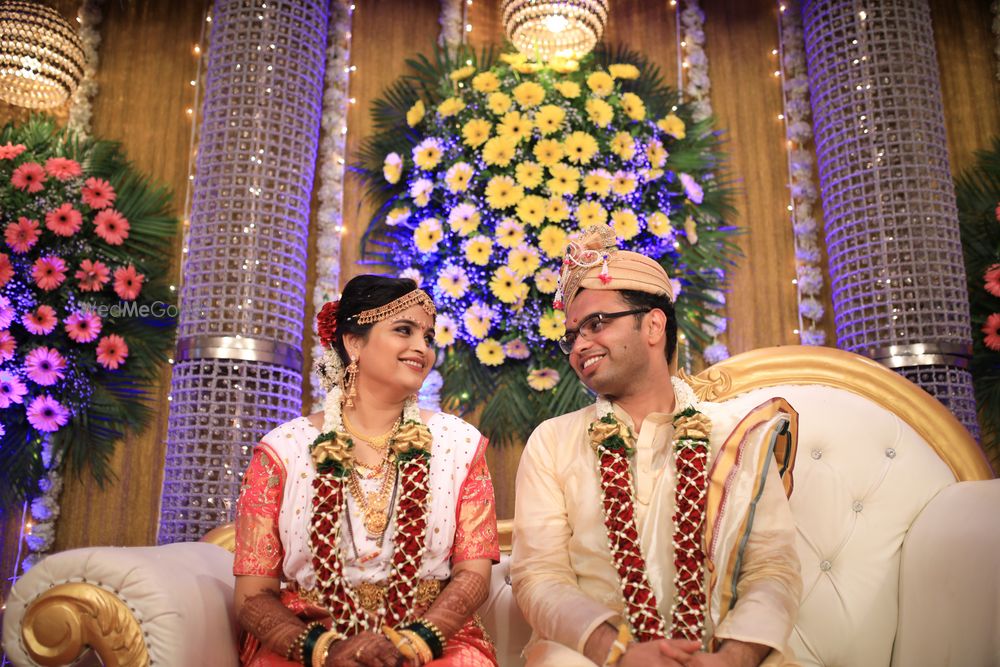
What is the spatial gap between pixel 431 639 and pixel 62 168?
3727mm

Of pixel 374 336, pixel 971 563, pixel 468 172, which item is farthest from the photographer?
pixel 468 172

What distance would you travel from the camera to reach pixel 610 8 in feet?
18.1

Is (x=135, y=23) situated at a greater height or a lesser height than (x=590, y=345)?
greater

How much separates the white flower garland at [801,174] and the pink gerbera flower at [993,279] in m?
0.86

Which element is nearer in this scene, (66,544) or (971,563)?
(971,563)

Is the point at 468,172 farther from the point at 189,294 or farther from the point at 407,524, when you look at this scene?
the point at 407,524

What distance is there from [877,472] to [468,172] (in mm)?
2623

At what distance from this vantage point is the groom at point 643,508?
88.5 inches

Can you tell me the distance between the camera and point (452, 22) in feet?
17.9

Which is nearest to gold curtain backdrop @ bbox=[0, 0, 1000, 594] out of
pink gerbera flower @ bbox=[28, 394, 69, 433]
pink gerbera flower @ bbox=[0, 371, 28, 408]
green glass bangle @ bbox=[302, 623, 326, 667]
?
pink gerbera flower @ bbox=[28, 394, 69, 433]

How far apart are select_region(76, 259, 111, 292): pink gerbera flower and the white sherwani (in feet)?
9.97

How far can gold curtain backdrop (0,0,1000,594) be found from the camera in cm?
485

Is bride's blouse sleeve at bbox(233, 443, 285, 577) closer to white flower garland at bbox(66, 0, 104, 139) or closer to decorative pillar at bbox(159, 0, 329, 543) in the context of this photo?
decorative pillar at bbox(159, 0, 329, 543)

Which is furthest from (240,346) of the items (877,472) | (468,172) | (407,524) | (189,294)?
(877,472)
